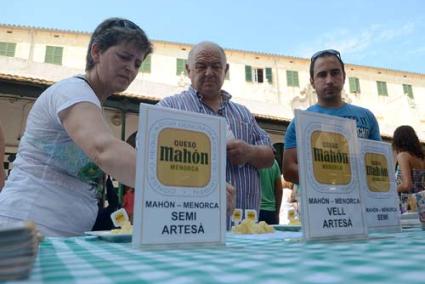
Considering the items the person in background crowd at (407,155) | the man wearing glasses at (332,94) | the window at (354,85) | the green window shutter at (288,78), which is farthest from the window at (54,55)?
the man wearing glasses at (332,94)

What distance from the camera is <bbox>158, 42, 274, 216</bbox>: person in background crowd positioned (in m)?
1.43

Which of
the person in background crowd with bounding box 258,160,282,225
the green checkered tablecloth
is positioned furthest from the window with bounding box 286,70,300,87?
the green checkered tablecloth

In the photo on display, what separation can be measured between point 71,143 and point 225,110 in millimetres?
755

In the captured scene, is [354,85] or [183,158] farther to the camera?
[354,85]

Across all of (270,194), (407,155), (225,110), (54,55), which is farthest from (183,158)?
(54,55)

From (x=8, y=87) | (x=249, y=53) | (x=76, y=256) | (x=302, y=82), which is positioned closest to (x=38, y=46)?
(x=249, y=53)

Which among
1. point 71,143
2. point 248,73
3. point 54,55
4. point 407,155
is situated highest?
point 248,73

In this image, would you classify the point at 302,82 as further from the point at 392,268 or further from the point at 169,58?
the point at 392,268

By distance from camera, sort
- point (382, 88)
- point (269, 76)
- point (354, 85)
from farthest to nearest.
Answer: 1. point (382, 88)
2. point (354, 85)
3. point (269, 76)

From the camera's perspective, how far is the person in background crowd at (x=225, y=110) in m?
1.43

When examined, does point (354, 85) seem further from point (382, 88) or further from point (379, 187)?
point (379, 187)

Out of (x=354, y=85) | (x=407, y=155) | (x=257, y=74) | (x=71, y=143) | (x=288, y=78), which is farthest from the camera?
(x=354, y=85)

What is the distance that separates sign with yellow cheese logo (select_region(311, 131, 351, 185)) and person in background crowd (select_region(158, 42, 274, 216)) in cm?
57

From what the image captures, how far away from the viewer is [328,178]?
0.74 m
